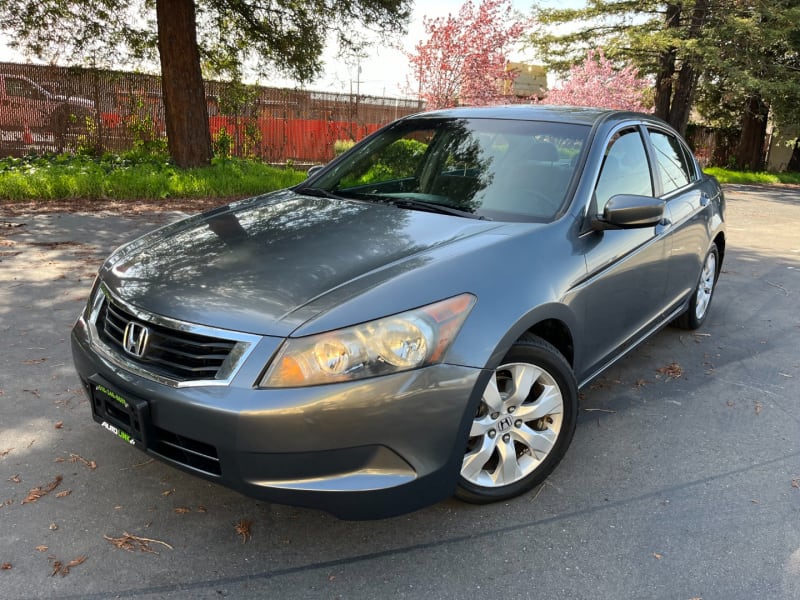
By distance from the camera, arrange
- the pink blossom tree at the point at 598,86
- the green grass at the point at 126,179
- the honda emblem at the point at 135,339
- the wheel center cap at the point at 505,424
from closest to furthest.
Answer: the honda emblem at the point at 135,339 < the wheel center cap at the point at 505,424 < the green grass at the point at 126,179 < the pink blossom tree at the point at 598,86

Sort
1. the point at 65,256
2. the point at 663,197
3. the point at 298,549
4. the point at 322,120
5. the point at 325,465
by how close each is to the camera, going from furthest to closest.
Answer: the point at 322,120, the point at 65,256, the point at 663,197, the point at 298,549, the point at 325,465

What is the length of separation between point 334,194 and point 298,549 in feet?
6.41

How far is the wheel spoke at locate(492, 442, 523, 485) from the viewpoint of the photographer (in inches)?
104

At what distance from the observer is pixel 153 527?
252 cm

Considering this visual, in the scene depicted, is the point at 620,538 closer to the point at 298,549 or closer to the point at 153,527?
the point at 298,549

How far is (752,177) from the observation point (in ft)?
71.9

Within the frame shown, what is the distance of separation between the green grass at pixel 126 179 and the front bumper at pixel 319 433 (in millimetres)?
8547

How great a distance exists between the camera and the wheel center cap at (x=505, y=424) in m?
2.61

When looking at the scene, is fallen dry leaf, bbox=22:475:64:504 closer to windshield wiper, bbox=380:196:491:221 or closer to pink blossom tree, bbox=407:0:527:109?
windshield wiper, bbox=380:196:491:221

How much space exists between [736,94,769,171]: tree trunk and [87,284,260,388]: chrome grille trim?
26.4m

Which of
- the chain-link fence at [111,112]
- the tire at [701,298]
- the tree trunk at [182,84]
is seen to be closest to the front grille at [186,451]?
the tire at [701,298]

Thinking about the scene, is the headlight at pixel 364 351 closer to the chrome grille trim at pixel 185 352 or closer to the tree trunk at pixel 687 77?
the chrome grille trim at pixel 185 352

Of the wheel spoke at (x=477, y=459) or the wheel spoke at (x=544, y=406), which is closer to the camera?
the wheel spoke at (x=477, y=459)

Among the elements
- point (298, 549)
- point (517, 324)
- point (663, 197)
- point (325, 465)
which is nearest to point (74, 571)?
point (298, 549)
